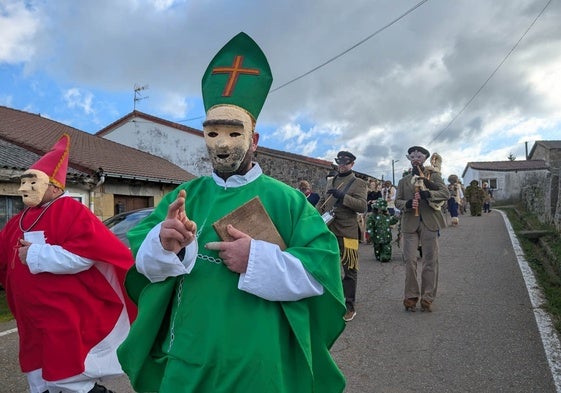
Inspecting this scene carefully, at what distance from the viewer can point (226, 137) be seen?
2238 mm

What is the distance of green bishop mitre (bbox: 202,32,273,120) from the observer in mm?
2307

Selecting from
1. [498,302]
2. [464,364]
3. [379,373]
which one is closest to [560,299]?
[498,302]

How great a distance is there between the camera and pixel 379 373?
4.32 metres

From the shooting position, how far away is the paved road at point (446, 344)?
4055 millimetres

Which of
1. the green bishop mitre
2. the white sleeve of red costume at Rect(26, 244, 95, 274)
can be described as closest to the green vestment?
the green bishop mitre

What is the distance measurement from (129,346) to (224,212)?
74 cm

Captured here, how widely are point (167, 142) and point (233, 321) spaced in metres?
22.7

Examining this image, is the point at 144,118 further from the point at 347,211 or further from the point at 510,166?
the point at 510,166

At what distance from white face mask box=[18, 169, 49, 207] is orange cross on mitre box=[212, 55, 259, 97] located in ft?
6.09

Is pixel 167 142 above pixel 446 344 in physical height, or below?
above

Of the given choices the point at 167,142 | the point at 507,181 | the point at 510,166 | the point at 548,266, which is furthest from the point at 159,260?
the point at 510,166

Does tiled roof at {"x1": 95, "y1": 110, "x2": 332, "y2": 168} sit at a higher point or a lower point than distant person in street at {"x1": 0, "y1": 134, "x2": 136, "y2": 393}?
higher

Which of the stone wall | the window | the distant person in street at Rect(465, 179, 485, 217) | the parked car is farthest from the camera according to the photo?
the distant person in street at Rect(465, 179, 485, 217)

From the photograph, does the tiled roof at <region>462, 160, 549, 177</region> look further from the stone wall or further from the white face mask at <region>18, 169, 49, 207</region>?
the white face mask at <region>18, 169, 49, 207</region>
